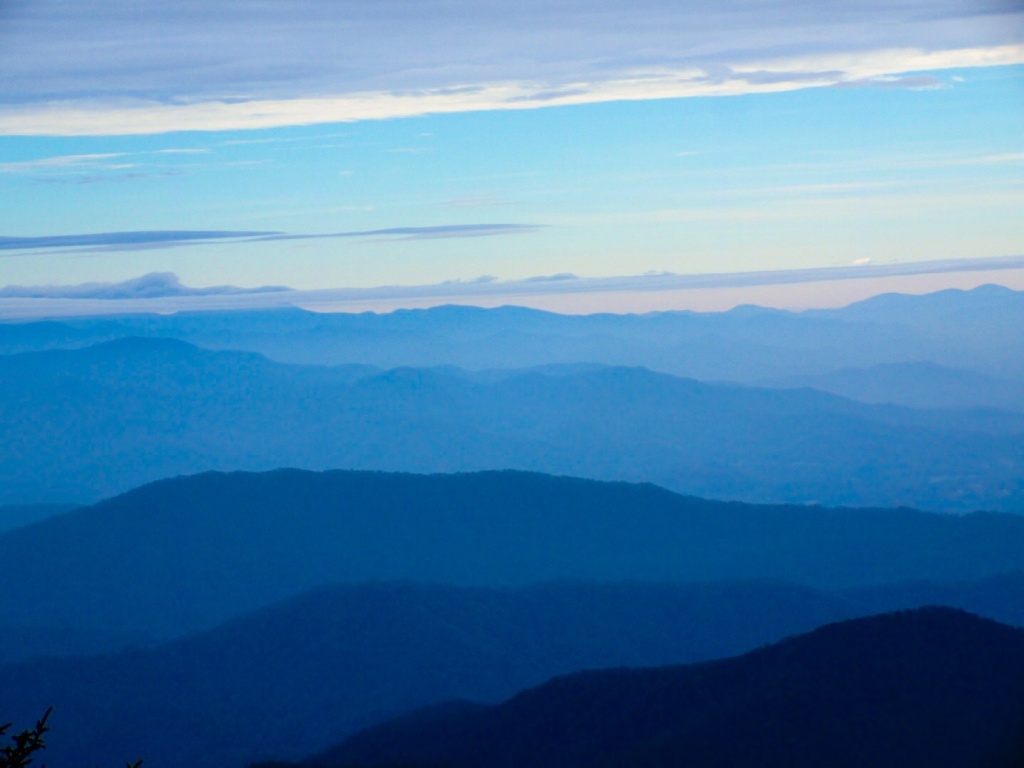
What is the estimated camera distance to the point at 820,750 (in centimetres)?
4812

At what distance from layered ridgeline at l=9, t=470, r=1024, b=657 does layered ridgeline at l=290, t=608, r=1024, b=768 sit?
73.6 meters

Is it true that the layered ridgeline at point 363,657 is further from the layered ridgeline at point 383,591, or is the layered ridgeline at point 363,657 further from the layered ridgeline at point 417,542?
the layered ridgeline at point 417,542

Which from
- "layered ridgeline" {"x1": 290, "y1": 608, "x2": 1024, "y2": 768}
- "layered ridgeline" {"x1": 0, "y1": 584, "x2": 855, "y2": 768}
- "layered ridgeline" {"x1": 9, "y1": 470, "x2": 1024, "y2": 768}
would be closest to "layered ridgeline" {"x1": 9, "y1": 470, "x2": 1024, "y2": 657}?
"layered ridgeline" {"x1": 9, "y1": 470, "x2": 1024, "y2": 768}

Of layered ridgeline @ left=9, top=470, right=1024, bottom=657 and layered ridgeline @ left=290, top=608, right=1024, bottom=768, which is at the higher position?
layered ridgeline @ left=9, top=470, right=1024, bottom=657

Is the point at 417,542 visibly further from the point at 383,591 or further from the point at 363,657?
the point at 363,657

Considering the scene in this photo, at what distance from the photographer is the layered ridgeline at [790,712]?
157 feet

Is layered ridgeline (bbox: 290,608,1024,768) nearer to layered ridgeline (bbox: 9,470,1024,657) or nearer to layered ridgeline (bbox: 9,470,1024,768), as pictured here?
layered ridgeline (bbox: 9,470,1024,768)

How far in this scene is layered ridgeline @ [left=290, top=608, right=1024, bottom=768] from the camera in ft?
157

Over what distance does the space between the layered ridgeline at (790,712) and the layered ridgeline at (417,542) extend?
242 ft

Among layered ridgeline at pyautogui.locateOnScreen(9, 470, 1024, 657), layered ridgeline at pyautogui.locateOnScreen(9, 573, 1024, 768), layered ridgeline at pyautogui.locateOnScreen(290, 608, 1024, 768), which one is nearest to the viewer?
layered ridgeline at pyautogui.locateOnScreen(290, 608, 1024, 768)

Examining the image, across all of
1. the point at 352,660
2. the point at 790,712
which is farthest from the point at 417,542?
the point at 790,712

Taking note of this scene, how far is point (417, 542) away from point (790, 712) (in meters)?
111

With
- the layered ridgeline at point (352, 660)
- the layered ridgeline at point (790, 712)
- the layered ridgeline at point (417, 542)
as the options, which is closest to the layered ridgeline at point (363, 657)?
the layered ridgeline at point (352, 660)

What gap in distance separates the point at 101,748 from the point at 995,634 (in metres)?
69.4
